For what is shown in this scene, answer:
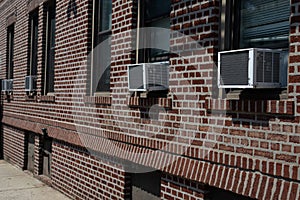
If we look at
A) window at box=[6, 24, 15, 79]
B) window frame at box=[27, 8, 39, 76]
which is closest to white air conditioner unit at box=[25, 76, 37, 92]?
window frame at box=[27, 8, 39, 76]

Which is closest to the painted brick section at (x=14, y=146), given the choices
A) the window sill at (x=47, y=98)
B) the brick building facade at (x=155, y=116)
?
the brick building facade at (x=155, y=116)

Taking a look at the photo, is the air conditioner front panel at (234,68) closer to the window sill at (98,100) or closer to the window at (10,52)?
the window sill at (98,100)

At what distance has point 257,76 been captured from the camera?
3658mm

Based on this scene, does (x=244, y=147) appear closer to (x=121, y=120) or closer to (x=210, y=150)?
(x=210, y=150)

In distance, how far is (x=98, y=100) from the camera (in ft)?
22.7

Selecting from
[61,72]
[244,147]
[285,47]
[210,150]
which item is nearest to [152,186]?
[210,150]

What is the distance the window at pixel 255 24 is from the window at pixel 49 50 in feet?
21.1

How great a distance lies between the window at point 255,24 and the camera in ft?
12.6

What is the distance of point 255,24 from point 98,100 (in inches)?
140

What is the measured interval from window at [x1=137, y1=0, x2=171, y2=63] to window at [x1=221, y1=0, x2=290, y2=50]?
1.25 meters

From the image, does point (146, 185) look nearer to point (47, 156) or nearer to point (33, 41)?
point (47, 156)

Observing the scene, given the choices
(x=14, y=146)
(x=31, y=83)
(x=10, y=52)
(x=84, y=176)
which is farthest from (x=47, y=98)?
(x=10, y=52)

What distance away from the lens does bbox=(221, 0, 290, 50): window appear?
3848 mm

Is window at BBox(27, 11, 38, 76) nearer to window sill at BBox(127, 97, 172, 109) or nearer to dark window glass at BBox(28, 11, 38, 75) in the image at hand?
dark window glass at BBox(28, 11, 38, 75)
